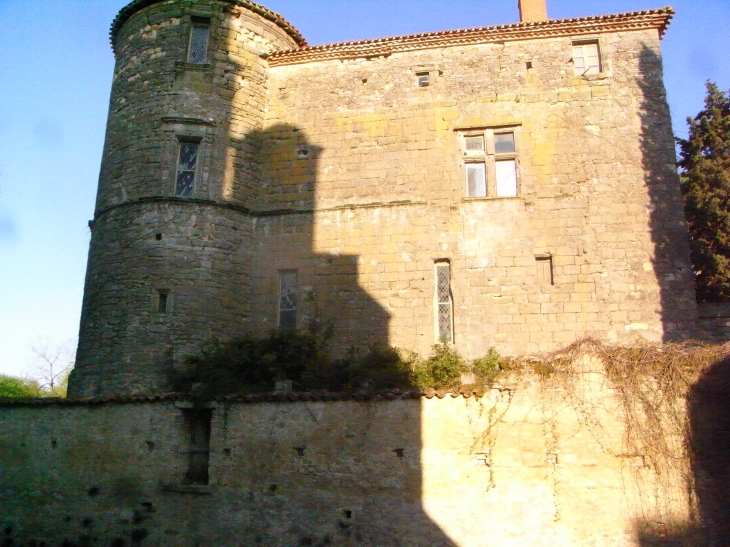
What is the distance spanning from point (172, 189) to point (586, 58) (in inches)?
406

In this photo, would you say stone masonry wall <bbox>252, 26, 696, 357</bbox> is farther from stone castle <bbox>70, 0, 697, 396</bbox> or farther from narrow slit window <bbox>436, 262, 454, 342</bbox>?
narrow slit window <bbox>436, 262, 454, 342</bbox>

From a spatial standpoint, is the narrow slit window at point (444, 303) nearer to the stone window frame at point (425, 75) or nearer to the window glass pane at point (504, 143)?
the window glass pane at point (504, 143)

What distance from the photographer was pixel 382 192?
48.6 ft

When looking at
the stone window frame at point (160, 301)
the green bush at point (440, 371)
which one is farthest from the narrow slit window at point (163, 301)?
the green bush at point (440, 371)

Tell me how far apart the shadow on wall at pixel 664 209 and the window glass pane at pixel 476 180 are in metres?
3.56

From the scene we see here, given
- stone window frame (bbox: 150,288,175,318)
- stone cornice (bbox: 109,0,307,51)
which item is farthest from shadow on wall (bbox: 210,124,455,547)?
stone cornice (bbox: 109,0,307,51)

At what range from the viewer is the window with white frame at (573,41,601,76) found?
14922 mm

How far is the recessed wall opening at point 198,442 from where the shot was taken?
1102 centimetres

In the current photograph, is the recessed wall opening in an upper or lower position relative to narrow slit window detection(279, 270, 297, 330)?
lower

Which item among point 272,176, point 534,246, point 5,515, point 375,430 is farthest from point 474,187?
point 5,515

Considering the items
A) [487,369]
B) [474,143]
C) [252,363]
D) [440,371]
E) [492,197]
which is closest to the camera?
[487,369]

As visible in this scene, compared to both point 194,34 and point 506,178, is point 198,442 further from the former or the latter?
point 194,34

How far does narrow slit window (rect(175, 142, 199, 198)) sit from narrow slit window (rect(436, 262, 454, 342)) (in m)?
6.03

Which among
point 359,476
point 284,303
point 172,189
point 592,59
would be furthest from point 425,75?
point 359,476
